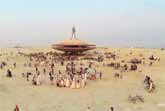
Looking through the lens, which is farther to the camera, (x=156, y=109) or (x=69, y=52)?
(x=69, y=52)

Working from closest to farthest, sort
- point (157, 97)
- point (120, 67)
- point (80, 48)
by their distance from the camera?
point (157, 97), point (120, 67), point (80, 48)

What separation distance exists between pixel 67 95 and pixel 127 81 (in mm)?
5823

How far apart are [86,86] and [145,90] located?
3.31 metres

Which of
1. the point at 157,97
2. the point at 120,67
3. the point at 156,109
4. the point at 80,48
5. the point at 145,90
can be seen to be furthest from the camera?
the point at 80,48

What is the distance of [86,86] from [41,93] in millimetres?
3216

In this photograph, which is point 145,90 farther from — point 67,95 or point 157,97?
point 67,95

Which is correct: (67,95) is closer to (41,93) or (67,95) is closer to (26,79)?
(41,93)

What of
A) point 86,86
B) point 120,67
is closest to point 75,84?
point 86,86

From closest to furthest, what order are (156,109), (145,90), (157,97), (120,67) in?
(156,109)
(157,97)
(145,90)
(120,67)

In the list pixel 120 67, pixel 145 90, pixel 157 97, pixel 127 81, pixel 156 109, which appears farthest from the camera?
pixel 120 67

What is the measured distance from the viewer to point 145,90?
83.2 feet

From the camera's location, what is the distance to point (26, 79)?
1119 inches

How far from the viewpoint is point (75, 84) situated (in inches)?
1009

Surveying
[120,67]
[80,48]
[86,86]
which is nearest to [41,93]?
[86,86]
